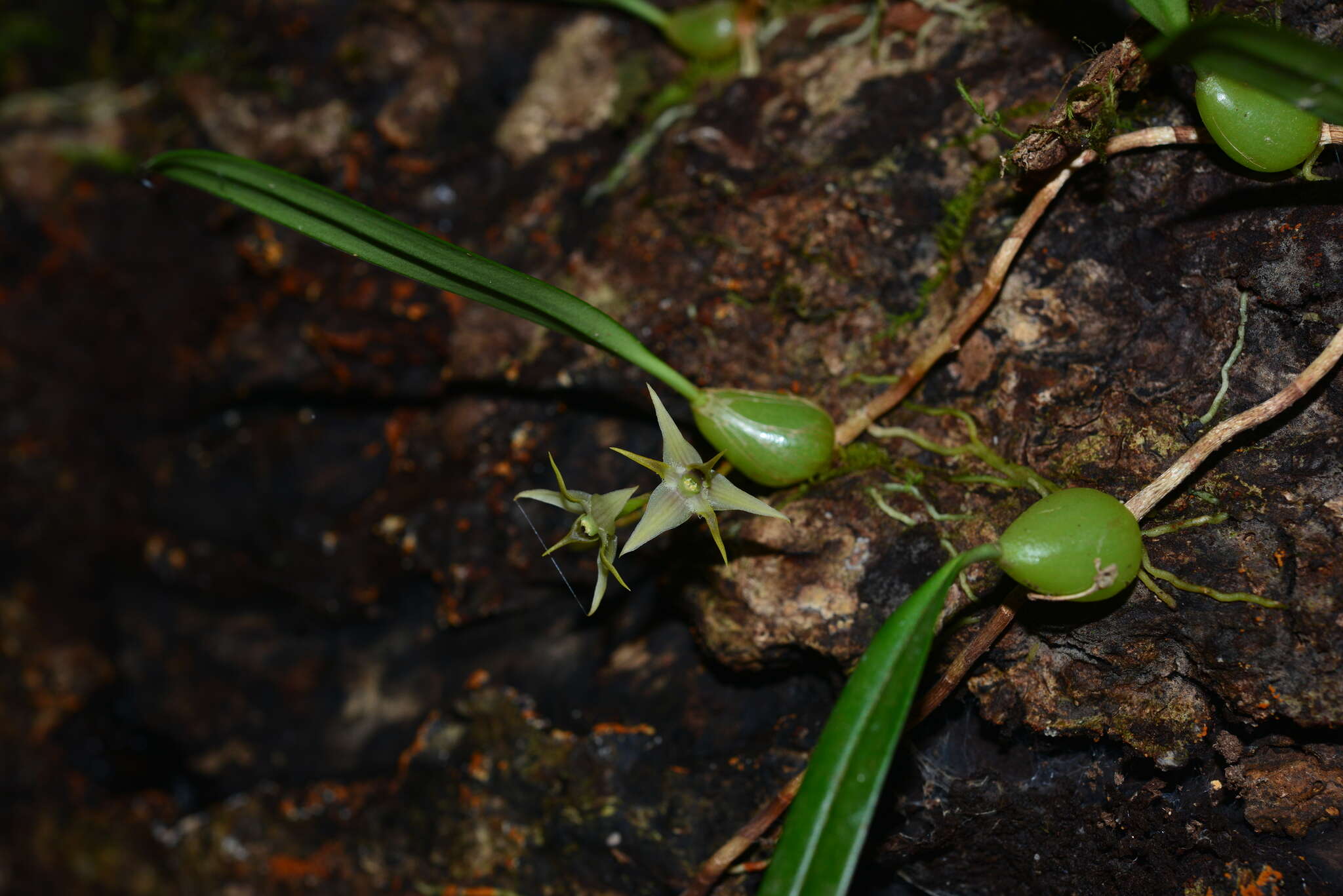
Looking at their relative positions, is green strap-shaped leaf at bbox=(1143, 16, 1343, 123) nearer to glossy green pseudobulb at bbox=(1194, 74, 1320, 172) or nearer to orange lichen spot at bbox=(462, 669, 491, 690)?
glossy green pseudobulb at bbox=(1194, 74, 1320, 172)

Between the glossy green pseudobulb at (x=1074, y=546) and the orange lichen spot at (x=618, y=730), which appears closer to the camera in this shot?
the glossy green pseudobulb at (x=1074, y=546)

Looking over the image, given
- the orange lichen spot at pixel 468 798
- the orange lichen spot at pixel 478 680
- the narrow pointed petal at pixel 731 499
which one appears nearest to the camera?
the narrow pointed petal at pixel 731 499

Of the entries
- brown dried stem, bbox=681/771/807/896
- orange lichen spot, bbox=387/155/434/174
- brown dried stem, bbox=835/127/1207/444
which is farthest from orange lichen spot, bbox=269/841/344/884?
orange lichen spot, bbox=387/155/434/174

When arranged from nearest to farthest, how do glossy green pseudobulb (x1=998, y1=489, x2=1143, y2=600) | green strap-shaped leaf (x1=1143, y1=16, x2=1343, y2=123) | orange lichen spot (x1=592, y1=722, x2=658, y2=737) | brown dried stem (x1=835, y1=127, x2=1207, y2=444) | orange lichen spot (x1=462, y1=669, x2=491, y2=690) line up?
green strap-shaped leaf (x1=1143, y1=16, x2=1343, y2=123)
glossy green pseudobulb (x1=998, y1=489, x2=1143, y2=600)
brown dried stem (x1=835, y1=127, x2=1207, y2=444)
orange lichen spot (x1=592, y1=722, x2=658, y2=737)
orange lichen spot (x1=462, y1=669, x2=491, y2=690)

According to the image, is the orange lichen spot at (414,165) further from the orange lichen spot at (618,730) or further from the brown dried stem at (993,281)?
the orange lichen spot at (618,730)

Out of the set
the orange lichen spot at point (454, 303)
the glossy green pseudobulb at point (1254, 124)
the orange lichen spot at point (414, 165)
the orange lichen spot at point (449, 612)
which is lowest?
the orange lichen spot at point (449, 612)

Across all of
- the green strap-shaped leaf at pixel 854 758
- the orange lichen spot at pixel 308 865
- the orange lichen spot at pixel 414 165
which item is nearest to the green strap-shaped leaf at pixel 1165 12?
the green strap-shaped leaf at pixel 854 758

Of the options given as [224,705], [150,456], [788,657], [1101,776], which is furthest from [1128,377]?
[150,456]
